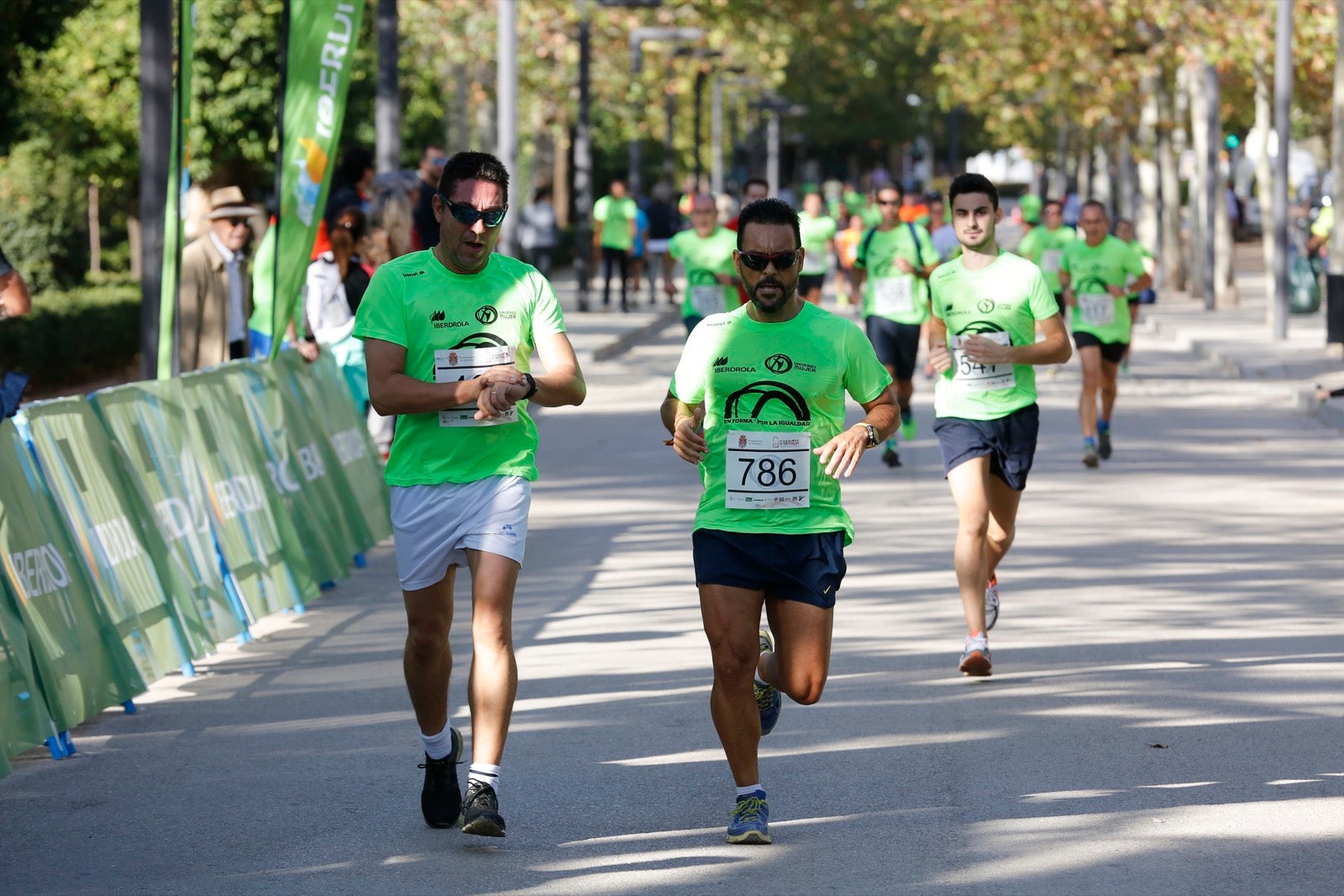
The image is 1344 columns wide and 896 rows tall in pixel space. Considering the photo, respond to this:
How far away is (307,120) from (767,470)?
6016 mm

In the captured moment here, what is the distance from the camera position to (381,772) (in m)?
6.99

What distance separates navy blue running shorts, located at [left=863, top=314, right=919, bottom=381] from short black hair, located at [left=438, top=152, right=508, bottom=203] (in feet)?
31.5

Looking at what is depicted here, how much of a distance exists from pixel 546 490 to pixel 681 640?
5422 mm

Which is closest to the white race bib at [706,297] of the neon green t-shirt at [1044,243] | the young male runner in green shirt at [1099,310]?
the young male runner in green shirt at [1099,310]

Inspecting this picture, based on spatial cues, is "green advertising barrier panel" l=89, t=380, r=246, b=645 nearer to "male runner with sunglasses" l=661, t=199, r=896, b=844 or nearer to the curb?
"male runner with sunglasses" l=661, t=199, r=896, b=844

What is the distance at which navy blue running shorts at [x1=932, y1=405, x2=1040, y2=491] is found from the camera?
8.63m

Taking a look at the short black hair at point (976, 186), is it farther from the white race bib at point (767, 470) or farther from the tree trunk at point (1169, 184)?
the tree trunk at point (1169, 184)

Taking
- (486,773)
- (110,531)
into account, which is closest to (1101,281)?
(110,531)

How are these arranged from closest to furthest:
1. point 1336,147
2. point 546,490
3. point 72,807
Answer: point 72,807
point 546,490
point 1336,147

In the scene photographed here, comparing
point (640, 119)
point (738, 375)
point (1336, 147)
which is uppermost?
point (640, 119)

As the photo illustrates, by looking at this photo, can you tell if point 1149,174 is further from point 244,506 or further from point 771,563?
point 771,563

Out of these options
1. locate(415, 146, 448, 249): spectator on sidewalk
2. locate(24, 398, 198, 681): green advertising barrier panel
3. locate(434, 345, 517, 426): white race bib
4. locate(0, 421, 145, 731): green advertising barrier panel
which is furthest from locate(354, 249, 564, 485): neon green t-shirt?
locate(415, 146, 448, 249): spectator on sidewalk

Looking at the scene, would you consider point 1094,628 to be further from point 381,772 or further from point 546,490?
point 546,490

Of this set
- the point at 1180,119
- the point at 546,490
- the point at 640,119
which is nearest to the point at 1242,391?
the point at 546,490
